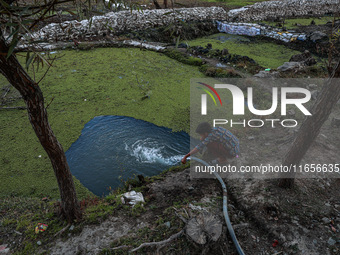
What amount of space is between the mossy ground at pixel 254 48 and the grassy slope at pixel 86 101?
263 centimetres

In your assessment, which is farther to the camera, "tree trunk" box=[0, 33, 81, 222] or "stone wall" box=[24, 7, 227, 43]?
"stone wall" box=[24, 7, 227, 43]

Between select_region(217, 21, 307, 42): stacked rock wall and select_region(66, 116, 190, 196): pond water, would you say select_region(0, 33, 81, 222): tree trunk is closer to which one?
select_region(66, 116, 190, 196): pond water

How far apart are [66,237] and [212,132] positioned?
6.91 feet

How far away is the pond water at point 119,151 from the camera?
11.9 feet

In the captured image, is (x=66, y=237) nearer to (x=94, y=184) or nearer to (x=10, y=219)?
(x=10, y=219)

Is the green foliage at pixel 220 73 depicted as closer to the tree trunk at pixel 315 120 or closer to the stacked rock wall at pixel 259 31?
the tree trunk at pixel 315 120

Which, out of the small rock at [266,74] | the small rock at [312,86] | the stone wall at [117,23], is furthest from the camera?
the stone wall at [117,23]

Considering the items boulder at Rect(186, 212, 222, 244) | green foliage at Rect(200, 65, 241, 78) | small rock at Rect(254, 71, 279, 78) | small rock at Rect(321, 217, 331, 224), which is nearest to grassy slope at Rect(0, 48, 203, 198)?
green foliage at Rect(200, 65, 241, 78)

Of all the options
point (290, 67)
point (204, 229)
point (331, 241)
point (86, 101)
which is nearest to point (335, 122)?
point (290, 67)

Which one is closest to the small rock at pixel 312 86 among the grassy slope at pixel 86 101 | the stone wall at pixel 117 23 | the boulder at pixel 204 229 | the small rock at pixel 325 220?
the grassy slope at pixel 86 101

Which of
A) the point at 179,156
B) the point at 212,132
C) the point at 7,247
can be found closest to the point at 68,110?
the point at 179,156

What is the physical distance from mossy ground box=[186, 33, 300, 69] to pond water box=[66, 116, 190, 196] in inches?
192

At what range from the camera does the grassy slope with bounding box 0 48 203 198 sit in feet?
11.3

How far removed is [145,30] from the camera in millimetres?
9867
